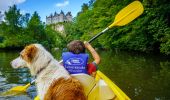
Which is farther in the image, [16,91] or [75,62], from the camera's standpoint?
[16,91]

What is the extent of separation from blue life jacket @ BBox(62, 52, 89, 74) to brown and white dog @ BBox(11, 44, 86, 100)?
17.1 inches

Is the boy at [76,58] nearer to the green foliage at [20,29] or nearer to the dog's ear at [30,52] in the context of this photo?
the dog's ear at [30,52]

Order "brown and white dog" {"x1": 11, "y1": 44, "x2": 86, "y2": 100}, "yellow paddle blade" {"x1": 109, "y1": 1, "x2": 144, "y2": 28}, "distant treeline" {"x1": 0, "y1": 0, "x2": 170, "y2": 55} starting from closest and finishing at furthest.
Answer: "brown and white dog" {"x1": 11, "y1": 44, "x2": 86, "y2": 100}, "yellow paddle blade" {"x1": 109, "y1": 1, "x2": 144, "y2": 28}, "distant treeline" {"x1": 0, "y1": 0, "x2": 170, "y2": 55}

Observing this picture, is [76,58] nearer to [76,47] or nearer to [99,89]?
[76,47]

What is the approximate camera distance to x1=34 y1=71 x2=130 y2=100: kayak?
4996 millimetres

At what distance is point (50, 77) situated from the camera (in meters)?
4.57

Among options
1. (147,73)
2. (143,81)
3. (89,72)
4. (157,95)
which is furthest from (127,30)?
(89,72)

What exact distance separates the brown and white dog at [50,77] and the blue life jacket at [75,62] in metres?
0.43

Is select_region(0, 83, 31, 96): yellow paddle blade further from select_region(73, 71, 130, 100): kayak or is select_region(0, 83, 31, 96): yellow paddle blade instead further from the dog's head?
the dog's head

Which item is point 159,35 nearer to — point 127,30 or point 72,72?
point 127,30

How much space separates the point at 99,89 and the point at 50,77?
75.7 inches

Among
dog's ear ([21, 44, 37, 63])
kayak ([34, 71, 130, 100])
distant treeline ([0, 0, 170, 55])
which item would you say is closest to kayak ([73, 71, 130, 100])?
kayak ([34, 71, 130, 100])

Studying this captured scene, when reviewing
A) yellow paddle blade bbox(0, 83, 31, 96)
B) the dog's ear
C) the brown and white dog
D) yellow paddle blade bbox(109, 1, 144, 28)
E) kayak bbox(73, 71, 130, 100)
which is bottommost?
yellow paddle blade bbox(0, 83, 31, 96)

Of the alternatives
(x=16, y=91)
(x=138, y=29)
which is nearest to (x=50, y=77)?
(x=16, y=91)
